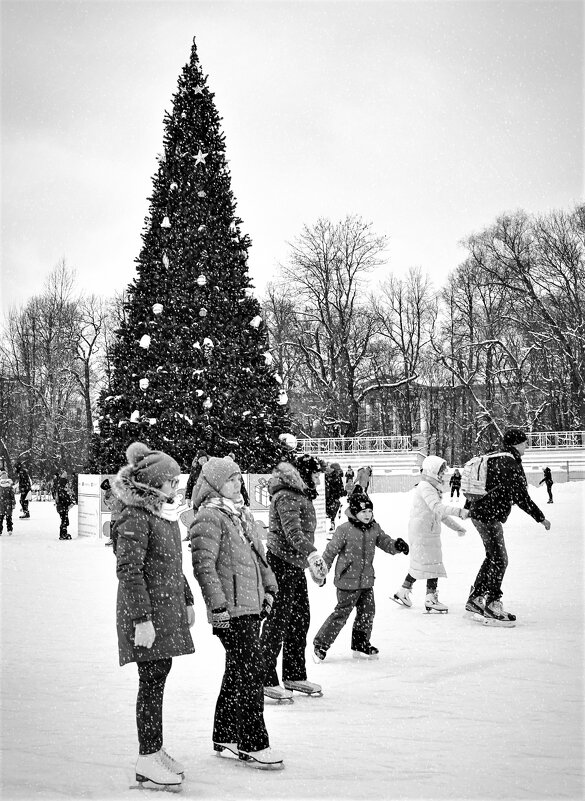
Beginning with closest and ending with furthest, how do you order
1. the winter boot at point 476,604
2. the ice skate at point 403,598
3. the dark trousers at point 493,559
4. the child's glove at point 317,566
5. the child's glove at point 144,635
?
the child's glove at point 144,635, the child's glove at point 317,566, the dark trousers at point 493,559, the winter boot at point 476,604, the ice skate at point 403,598

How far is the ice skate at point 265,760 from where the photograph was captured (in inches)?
178

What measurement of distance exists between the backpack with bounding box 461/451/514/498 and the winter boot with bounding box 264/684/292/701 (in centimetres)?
346

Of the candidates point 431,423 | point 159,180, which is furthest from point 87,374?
point 159,180

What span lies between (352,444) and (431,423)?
49.1ft

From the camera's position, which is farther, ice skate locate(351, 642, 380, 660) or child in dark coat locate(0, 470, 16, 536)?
child in dark coat locate(0, 470, 16, 536)

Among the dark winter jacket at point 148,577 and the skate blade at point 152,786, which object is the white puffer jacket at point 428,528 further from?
the skate blade at point 152,786

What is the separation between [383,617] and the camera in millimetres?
9438

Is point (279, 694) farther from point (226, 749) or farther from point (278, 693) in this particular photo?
point (226, 749)

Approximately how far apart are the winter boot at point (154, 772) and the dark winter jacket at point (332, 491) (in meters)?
16.7

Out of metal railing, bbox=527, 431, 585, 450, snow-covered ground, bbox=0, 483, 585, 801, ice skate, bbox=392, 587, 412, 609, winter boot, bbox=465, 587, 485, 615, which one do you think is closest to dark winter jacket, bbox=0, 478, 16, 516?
snow-covered ground, bbox=0, 483, 585, 801

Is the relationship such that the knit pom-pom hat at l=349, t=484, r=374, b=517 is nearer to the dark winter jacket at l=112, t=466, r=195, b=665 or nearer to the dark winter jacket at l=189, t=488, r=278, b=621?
the dark winter jacket at l=189, t=488, r=278, b=621

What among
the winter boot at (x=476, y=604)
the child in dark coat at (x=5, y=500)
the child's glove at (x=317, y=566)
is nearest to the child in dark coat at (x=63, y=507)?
the child in dark coat at (x=5, y=500)

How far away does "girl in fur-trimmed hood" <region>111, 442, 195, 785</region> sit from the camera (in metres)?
4.19

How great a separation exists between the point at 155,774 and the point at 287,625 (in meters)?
1.86
